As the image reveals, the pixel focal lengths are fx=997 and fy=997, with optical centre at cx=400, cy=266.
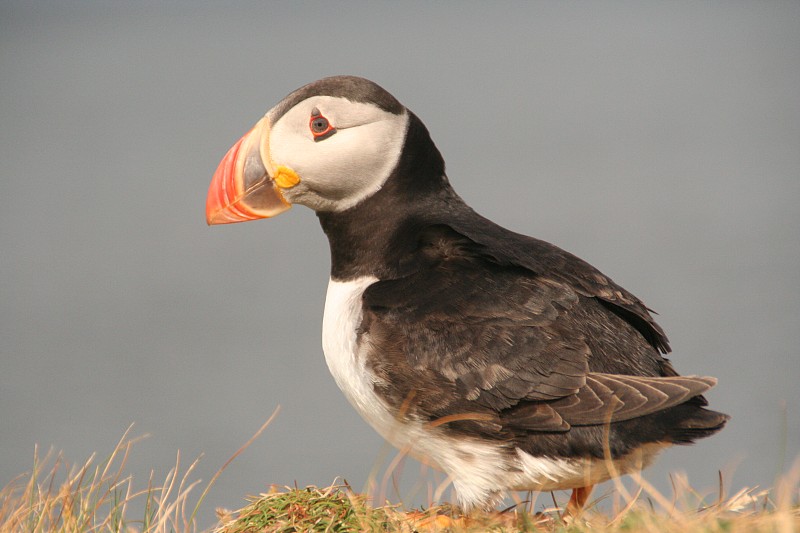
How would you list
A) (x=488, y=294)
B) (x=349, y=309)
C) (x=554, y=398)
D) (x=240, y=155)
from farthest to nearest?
(x=240, y=155) < (x=349, y=309) < (x=488, y=294) < (x=554, y=398)

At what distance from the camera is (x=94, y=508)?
4129 mm

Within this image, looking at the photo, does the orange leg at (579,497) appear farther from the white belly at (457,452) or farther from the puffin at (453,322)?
the white belly at (457,452)

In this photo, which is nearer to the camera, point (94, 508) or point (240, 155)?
point (94, 508)

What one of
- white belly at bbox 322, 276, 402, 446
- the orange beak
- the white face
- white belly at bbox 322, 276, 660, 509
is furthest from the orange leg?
the orange beak

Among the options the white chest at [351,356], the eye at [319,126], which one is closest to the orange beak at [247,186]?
the eye at [319,126]

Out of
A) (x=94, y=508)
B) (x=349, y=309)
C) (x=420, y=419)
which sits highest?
(x=349, y=309)

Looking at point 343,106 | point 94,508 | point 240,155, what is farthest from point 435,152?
point 94,508

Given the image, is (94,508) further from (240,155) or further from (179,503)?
(240,155)

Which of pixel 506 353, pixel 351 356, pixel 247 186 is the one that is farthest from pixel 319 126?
pixel 506 353

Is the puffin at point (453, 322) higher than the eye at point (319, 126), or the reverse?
the eye at point (319, 126)

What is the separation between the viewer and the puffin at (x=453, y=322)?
3.77 m

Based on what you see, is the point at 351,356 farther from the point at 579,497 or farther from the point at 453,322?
the point at 579,497

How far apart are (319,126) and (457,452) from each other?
1.58m

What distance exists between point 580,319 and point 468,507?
876 mm
